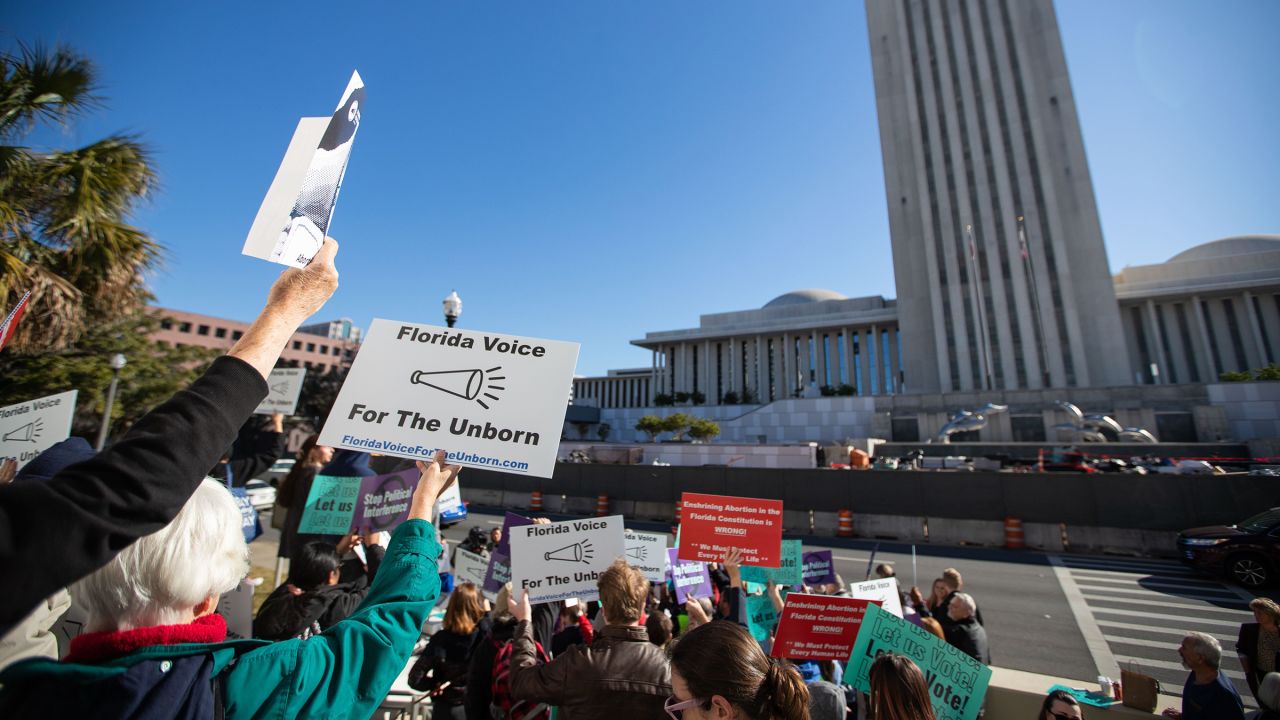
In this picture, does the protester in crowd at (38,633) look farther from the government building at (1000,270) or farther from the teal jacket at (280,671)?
the government building at (1000,270)

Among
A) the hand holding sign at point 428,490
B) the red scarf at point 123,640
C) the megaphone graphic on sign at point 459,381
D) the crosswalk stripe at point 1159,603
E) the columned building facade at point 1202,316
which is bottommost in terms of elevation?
the crosswalk stripe at point 1159,603

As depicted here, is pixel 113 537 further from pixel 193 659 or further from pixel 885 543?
pixel 885 543

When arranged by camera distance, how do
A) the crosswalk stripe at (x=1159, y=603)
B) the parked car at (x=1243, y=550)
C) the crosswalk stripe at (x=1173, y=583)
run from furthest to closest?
1. the crosswalk stripe at (x=1173, y=583)
2. the parked car at (x=1243, y=550)
3. the crosswalk stripe at (x=1159, y=603)

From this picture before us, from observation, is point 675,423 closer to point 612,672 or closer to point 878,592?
point 878,592

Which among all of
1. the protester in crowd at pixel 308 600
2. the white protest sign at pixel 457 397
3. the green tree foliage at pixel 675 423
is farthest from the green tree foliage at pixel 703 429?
the white protest sign at pixel 457 397

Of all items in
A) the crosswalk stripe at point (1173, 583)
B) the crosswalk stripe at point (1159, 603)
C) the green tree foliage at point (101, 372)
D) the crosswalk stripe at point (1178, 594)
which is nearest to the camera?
the crosswalk stripe at point (1159, 603)

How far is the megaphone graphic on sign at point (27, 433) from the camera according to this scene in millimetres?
4246

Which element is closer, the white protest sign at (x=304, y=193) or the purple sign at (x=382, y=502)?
the white protest sign at (x=304, y=193)

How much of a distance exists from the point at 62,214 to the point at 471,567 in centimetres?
773

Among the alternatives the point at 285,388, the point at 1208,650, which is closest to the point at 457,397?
the point at 1208,650

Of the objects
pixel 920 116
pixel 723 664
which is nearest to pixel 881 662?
pixel 723 664

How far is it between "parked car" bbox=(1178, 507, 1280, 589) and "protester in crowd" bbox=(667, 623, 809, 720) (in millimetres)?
14814

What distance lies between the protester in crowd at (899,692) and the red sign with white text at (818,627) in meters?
1.39

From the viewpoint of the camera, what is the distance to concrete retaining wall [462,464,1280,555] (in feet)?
50.4
